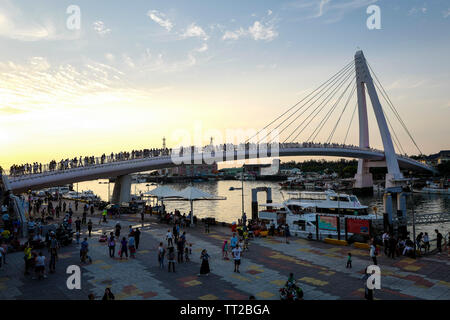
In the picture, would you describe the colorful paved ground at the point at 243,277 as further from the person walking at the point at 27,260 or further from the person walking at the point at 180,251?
the person walking at the point at 180,251

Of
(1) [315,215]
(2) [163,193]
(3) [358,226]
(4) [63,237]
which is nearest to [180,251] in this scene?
(4) [63,237]

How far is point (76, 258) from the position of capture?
1463 centimetres

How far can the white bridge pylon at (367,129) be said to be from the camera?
62.6m

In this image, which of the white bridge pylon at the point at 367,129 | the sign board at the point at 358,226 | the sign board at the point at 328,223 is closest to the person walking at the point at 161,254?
the sign board at the point at 328,223

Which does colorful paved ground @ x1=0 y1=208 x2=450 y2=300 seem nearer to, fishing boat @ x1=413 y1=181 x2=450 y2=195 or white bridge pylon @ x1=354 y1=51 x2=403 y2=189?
white bridge pylon @ x1=354 y1=51 x2=403 y2=189

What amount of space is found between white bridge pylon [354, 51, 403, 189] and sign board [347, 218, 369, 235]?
161 ft

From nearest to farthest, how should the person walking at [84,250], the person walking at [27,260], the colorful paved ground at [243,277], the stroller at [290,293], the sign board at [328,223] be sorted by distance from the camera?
the stroller at [290,293] < the colorful paved ground at [243,277] < the person walking at [27,260] < the person walking at [84,250] < the sign board at [328,223]

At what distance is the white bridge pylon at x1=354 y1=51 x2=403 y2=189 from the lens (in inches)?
2466

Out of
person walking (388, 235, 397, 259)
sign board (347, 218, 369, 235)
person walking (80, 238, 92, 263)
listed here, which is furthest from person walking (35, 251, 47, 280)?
sign board (347, 218, 369, 235)

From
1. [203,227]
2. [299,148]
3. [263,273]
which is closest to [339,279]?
[263,273]

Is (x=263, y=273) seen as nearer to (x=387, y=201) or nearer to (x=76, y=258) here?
(x=76, y=258)

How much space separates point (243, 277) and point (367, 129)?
6435 centimetres

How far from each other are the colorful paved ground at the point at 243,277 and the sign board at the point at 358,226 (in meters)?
2.65
